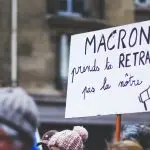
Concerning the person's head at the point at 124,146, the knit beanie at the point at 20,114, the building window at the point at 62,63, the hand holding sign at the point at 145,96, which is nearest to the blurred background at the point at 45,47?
the building window at the point at 62,63

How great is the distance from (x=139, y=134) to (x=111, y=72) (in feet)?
1.71

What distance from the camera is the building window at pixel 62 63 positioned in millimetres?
12500

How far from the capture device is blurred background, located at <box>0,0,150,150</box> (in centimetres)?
1234

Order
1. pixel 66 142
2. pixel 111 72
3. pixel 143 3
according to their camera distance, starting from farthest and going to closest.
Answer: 1. pixel 143 3
2. pixel 111 72
3. pixel 66 142

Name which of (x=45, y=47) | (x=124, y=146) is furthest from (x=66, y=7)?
(x=124, y=146)

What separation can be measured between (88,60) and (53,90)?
823 centimetres

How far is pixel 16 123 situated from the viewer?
220 centimetres

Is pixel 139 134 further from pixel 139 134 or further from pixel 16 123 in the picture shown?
pixel 16 123

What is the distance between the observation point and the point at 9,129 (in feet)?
7.24

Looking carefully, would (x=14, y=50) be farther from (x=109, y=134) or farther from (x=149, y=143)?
(x=149, y=143)

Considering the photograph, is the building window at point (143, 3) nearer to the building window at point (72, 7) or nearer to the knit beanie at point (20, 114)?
the building window at point (72, 7)

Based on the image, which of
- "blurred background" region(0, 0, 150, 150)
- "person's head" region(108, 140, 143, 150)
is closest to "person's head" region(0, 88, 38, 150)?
"person's head" region(108, 140, 143, 150)

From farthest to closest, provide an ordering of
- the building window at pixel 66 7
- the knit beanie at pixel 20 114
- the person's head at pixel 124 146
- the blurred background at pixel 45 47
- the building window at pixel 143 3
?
1. the building window at pixel 143 3
2. the building window at pixel 66 7
3. the blurred background at pixel 45 47
4. the person's head at pixel 124 146
5. the knit beanie at pixel 20 114

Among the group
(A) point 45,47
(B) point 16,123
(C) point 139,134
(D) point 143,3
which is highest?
(D) point 143,3
